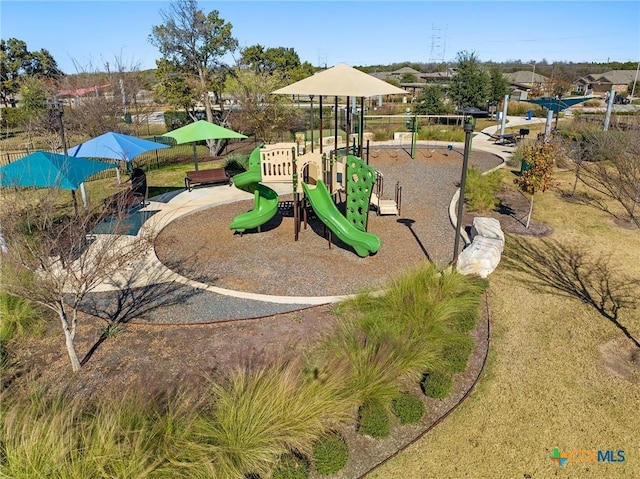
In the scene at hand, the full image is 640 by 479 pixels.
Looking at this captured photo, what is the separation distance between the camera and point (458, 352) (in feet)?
20.6

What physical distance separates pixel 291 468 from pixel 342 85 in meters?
10.0

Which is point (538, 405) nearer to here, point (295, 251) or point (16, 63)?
point (295, 251)

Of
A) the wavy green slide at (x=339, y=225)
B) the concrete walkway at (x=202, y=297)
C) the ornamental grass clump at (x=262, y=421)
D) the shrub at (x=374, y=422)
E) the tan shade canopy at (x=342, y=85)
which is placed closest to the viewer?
the ornamental grass clump at (x=262, y=421)

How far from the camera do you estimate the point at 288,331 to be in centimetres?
724

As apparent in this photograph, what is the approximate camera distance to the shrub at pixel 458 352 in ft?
20.1

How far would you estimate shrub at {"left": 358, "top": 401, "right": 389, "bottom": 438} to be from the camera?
507cm

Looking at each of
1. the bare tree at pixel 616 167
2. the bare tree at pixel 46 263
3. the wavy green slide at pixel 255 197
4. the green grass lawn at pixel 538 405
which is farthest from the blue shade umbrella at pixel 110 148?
the bare tree at pixel 616 167

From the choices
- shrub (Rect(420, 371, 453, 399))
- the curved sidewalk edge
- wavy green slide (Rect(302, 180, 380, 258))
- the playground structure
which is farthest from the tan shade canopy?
shrub (Rect(420, 371, 453, 399))

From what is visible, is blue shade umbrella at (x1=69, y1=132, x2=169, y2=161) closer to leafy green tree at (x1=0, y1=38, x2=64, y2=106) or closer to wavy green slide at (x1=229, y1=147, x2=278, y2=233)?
wavy green slide at (x1=229, y1=147, x2=278, y2=233)

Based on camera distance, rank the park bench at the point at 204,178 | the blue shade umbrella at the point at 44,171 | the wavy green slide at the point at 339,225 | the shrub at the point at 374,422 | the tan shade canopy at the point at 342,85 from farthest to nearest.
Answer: the park bench at the point at 204,178
the tan shade canopy at the point at 342,85
the wavy green slide at the point at 339,225
the blue shade umbrella at the point at 44,171
the shrub at the point at 374,422

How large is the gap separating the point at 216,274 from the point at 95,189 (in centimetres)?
1111

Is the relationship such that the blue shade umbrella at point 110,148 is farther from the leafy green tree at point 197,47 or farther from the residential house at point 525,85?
the residential house at point 525,85

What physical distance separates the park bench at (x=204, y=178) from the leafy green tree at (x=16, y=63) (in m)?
44.2

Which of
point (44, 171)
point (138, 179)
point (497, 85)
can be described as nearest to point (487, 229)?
point (44, 171)
